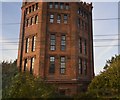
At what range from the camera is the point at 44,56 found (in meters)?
20.6

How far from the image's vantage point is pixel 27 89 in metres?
11.9

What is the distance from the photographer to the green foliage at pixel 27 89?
11.7 meters

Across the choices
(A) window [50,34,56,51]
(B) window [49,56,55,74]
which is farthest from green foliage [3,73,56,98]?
→ (A) window [50,34,56,51]

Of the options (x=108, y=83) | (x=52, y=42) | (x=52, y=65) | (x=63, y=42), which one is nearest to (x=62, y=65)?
(x=52, y=65)

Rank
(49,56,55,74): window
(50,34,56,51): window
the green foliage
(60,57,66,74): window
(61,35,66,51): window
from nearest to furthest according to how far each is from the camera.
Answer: the green foliage, (49,56,55,74): window, (60,57,66,74): window, (50,34,56,51): window, (61,35,66,51): window

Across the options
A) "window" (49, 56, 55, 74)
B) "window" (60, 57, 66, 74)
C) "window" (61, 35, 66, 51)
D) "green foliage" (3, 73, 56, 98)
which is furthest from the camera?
"window" (61, 35, 66, 51)

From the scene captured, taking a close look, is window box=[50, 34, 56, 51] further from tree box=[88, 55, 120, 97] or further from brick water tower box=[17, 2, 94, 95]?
tree box=[88, 55, 120, 97]

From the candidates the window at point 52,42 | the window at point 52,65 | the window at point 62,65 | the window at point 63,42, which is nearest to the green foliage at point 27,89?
the window at point 52,65

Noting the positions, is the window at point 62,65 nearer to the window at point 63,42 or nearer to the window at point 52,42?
the window at point 63,42

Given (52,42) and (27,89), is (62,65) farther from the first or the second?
(27,89)

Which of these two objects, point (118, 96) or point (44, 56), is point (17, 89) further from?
point (44, 56)

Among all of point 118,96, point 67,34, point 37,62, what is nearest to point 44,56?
point 37,62

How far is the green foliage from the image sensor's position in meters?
11.7

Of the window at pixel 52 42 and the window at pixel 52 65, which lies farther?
the window at pixel 52 42
